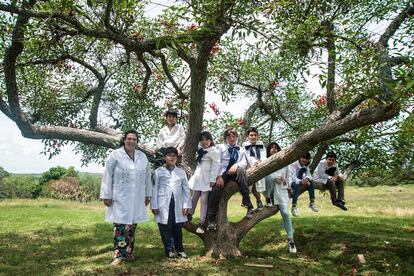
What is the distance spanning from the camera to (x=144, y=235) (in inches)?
411

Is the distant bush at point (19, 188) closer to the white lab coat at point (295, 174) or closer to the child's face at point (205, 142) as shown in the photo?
the white lab coat at point (295, 174)

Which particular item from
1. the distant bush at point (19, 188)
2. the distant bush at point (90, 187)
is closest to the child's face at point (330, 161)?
the distant bush at point (90, 187)

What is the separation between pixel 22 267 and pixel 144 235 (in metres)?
3.80

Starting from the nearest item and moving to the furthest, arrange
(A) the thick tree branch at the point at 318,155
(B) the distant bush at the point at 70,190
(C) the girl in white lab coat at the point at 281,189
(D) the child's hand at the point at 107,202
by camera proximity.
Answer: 1. (D) the child's hand at the point at 107,202
2. (C) the girl in white lab coat at the point at 281,189
3. (A) the thick tree branch at the point at 318,155
4. (B) the distant bush at the point at 70,190

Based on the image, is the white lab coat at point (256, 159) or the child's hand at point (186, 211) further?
the white lab coat at point (256, 159)

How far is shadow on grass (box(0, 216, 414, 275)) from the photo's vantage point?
6.82 meters

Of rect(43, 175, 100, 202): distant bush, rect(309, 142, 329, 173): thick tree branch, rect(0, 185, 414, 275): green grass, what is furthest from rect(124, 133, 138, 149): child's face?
rect(43, 175, 100, 202): distant bush

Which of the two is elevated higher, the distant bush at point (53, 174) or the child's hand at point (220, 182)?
the distant bush at point (53, 174)

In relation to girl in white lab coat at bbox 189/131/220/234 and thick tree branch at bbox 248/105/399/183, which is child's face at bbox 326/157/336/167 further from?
girl in white lab coat at bbox 189/131/220/234

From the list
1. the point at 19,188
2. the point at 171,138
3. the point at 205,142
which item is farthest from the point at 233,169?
the point at 19,188

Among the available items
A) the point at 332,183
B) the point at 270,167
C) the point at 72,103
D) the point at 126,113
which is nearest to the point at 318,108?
the point at 332,183

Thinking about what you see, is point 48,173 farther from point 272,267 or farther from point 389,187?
point 272,267

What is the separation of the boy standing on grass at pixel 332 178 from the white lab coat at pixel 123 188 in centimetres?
434

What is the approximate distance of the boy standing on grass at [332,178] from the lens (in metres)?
8.87
